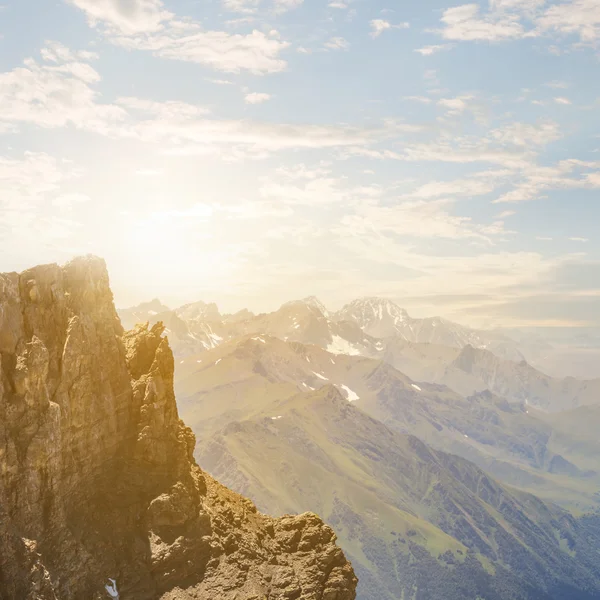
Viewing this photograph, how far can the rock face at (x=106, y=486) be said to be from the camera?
104 meters

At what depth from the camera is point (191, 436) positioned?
143 m

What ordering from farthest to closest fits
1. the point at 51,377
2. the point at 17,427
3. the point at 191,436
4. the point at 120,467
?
the point at 191,436 → the point at 120,467 → the point at 51,377 → the point at 17,427

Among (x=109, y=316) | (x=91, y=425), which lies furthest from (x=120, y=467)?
(x=109, y=316)

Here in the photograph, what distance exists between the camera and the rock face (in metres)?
104

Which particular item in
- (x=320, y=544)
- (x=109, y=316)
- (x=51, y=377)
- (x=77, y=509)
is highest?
(x=109, y=316)

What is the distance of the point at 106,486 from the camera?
118312 mm

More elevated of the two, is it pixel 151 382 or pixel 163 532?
pixel 151 382

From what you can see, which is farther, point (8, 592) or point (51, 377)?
point (51, 377)

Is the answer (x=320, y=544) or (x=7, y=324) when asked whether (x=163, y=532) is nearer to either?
(x=320, y=544)

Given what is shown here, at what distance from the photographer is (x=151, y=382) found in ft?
429

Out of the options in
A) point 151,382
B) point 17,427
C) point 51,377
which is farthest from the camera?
point 151,382

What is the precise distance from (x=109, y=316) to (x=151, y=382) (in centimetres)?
1547

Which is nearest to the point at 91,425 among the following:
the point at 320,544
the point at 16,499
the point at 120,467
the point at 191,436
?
the point at 120,467

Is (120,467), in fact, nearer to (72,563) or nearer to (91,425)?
(91,425)
